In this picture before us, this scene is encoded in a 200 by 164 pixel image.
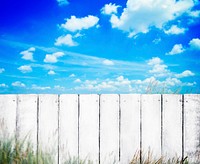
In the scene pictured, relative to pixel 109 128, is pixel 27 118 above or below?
above

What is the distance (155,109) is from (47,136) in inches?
52.2

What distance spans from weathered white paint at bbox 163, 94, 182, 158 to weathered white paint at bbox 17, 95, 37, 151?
1555mm

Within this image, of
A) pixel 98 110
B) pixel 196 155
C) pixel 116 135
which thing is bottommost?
pixel 196 155

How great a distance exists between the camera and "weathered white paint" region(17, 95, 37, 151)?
13.1ft

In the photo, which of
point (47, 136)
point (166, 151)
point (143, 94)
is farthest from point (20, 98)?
point (166, 151)

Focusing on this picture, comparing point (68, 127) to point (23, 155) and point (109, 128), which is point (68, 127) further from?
point (23, 155)

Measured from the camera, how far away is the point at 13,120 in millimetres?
4008

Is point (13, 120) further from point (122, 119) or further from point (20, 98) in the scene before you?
point (122, 119)

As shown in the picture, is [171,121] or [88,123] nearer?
[88,123]

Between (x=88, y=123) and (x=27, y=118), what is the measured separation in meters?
0.72

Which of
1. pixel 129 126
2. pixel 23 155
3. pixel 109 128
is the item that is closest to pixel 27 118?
pixel 23 155

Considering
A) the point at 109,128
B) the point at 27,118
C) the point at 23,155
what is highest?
the point at 27,118

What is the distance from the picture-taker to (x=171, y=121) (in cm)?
410

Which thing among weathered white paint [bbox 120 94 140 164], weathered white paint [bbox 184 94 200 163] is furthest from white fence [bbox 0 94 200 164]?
weathered white paint [bbox 184 94 200 163]
